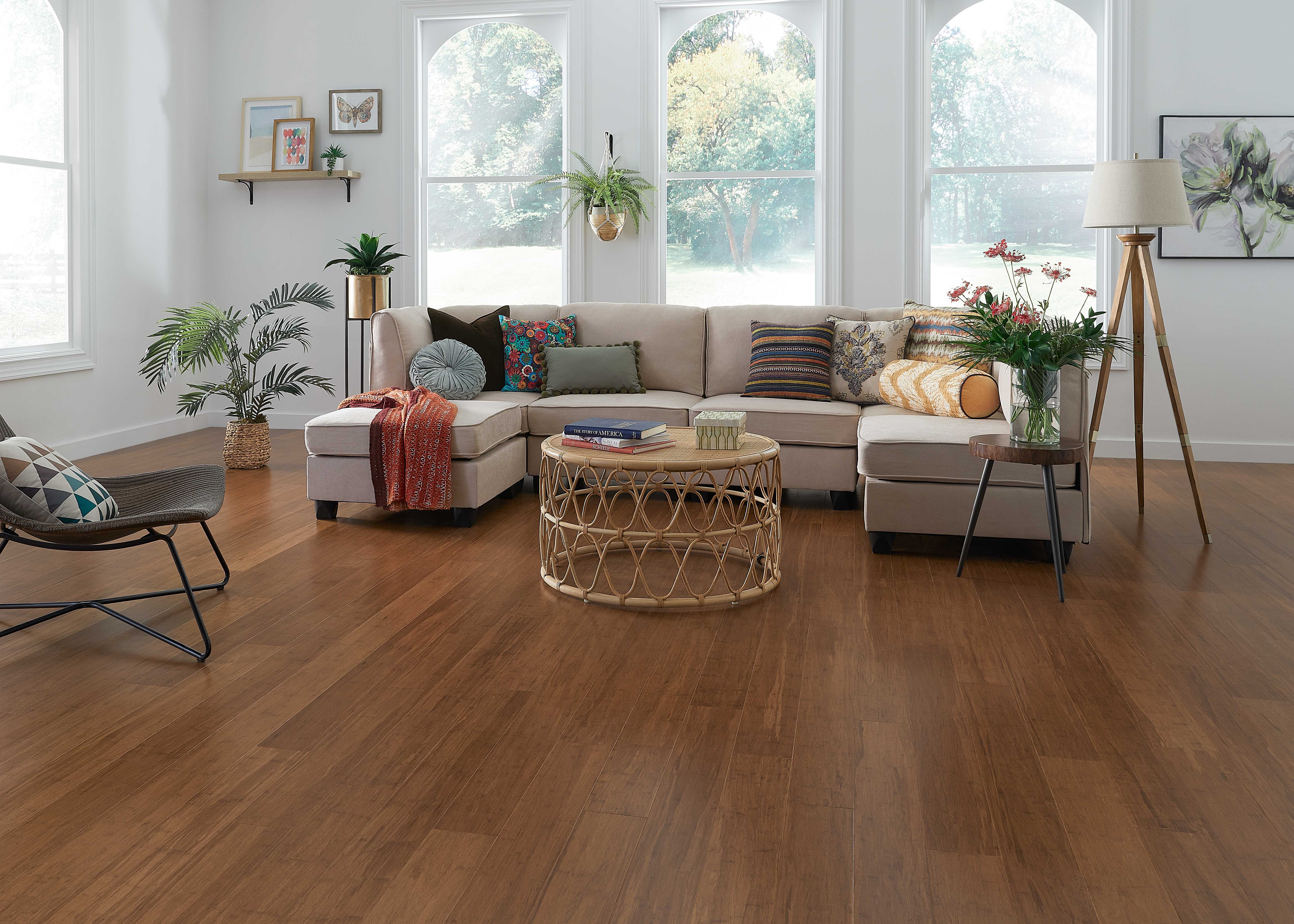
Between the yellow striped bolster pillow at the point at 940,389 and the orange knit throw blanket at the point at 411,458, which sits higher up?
the yellow striped bolster pillow at the point at 940,389

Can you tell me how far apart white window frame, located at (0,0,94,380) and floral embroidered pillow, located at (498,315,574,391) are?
2.53 m

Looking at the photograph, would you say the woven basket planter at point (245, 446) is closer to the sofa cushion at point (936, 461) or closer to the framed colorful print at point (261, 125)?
the framed colorful print at point (261, 125)

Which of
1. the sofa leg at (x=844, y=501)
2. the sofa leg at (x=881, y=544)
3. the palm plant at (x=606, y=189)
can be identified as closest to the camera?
the sofa leg at (x=881, y=544)

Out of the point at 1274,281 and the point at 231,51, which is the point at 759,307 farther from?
the point at 231,51

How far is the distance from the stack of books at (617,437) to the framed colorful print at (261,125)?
4.47 metres

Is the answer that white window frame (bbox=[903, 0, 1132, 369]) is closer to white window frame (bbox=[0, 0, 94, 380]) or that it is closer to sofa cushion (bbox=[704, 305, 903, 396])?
sofa cushion (bbox=[704, 305, 903, 396])

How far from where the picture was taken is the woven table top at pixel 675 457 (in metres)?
3.17

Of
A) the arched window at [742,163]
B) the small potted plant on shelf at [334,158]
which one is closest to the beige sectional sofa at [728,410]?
the arched window at [742,163]

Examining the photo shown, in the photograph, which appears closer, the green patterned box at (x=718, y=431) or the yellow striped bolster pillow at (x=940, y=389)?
the green patterned box at (x=718, y=431)

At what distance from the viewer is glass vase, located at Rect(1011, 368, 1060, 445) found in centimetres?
335

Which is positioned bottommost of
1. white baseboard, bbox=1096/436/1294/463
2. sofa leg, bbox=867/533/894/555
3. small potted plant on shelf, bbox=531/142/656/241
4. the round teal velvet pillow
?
sofa leg, bbox=867/533/894/555

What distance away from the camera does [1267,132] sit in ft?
18.6

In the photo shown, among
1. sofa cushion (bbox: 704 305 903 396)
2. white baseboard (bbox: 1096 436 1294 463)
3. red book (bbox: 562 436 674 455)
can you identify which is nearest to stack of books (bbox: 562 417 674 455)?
red book (bbox: 562 436 674 455)

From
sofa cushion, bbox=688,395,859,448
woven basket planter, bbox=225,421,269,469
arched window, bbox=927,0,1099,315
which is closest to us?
sofa cushion, bbox=688,395,859,448
